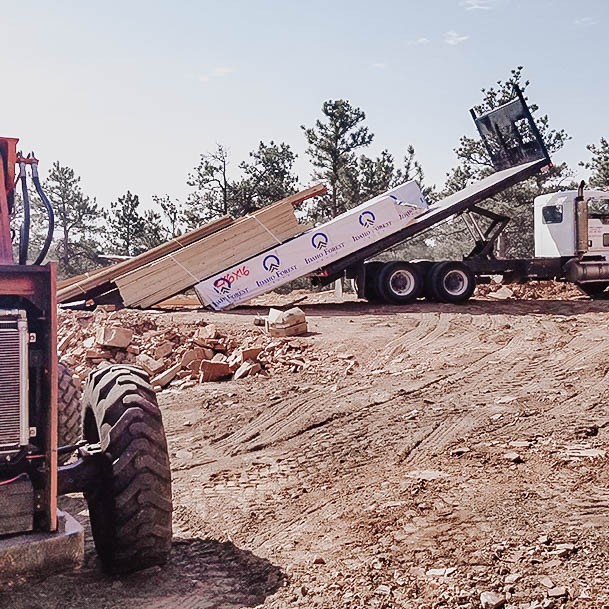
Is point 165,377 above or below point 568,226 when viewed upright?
below

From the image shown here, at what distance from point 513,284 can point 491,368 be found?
11.9 metres

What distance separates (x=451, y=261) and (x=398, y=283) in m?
1.45

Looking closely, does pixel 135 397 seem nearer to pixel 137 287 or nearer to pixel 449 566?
pixel 449 566

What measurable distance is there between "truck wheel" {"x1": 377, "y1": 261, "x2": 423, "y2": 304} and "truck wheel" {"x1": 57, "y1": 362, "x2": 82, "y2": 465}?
1344 centimetres

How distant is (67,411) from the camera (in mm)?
6137

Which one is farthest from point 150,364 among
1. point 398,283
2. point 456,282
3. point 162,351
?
point 456,282

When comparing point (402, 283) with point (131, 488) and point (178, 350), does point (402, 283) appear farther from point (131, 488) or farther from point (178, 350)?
point (131, 488)

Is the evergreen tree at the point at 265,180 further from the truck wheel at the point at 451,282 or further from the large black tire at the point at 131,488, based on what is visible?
the large black tire at the point at 131,488

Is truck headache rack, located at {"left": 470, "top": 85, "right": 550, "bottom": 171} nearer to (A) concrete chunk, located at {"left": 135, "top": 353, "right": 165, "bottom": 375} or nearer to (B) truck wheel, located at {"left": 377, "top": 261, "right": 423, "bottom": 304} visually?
(B) truck wheel, located at {"left": 377, "top": 261, "right": 423, "bottom": 304}

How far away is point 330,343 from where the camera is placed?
1368cm

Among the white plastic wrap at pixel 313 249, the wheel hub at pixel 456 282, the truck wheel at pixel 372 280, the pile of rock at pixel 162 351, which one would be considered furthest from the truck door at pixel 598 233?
the pile of rock at pixel 162 351

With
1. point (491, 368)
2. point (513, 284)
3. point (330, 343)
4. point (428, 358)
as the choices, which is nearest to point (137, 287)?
point (330, 343)

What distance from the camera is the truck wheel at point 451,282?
1934 cm

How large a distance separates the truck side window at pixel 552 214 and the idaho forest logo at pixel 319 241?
6.69 m
